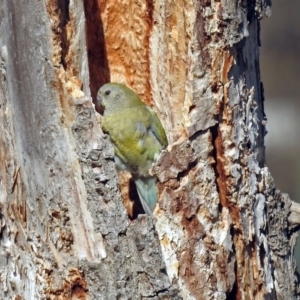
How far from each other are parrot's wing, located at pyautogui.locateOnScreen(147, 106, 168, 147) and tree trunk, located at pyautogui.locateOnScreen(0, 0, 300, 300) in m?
0.27

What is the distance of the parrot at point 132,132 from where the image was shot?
3.65 meters

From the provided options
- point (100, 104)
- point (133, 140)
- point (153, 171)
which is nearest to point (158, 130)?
point (133, 140)

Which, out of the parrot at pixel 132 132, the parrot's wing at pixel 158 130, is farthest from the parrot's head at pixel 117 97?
the parrot's wing at pixel 158 130

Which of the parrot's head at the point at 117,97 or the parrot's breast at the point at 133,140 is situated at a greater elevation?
the parrot's head at the point at 117,97

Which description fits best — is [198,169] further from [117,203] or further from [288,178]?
[288,178]

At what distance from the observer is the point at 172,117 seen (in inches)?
131

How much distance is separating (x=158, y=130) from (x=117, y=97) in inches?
9.6

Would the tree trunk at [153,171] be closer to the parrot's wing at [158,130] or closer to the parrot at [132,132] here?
the parrot's wing at [158,130]

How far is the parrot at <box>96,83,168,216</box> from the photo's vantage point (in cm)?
365

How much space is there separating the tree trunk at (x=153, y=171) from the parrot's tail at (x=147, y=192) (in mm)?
427

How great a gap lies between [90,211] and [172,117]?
59 centimetres

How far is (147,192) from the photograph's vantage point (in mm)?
3613

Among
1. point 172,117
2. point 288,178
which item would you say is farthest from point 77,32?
point 288,178

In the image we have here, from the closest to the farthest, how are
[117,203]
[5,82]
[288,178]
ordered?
[117,203]
[5,82]
[288,178]
